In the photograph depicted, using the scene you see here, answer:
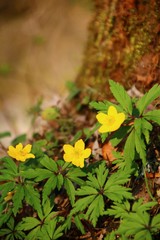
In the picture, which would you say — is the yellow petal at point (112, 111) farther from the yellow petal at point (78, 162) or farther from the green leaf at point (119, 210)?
the green leaf at point (119, 210)

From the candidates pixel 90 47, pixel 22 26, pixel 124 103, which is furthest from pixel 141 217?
pixel 22 26

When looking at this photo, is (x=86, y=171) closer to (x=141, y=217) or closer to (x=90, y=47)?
(x=141, y=217)

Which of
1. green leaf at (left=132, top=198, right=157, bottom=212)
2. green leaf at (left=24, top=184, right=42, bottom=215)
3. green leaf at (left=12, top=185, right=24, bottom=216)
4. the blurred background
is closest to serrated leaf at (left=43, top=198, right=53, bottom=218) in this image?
green leaf at (left=24, top=184, right=42, bottom=215)

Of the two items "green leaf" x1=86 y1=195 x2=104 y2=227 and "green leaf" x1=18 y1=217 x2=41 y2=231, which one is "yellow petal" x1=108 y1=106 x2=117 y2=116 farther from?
"green leaf" x1=18 y1=217 x2=41 y2=231

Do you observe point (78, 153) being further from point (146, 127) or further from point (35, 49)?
point (35, 49)

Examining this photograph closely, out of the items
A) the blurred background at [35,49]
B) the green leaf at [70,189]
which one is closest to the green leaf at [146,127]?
the green leaf at [70,189]

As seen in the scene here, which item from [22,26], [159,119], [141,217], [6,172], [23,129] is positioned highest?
[22,26]
